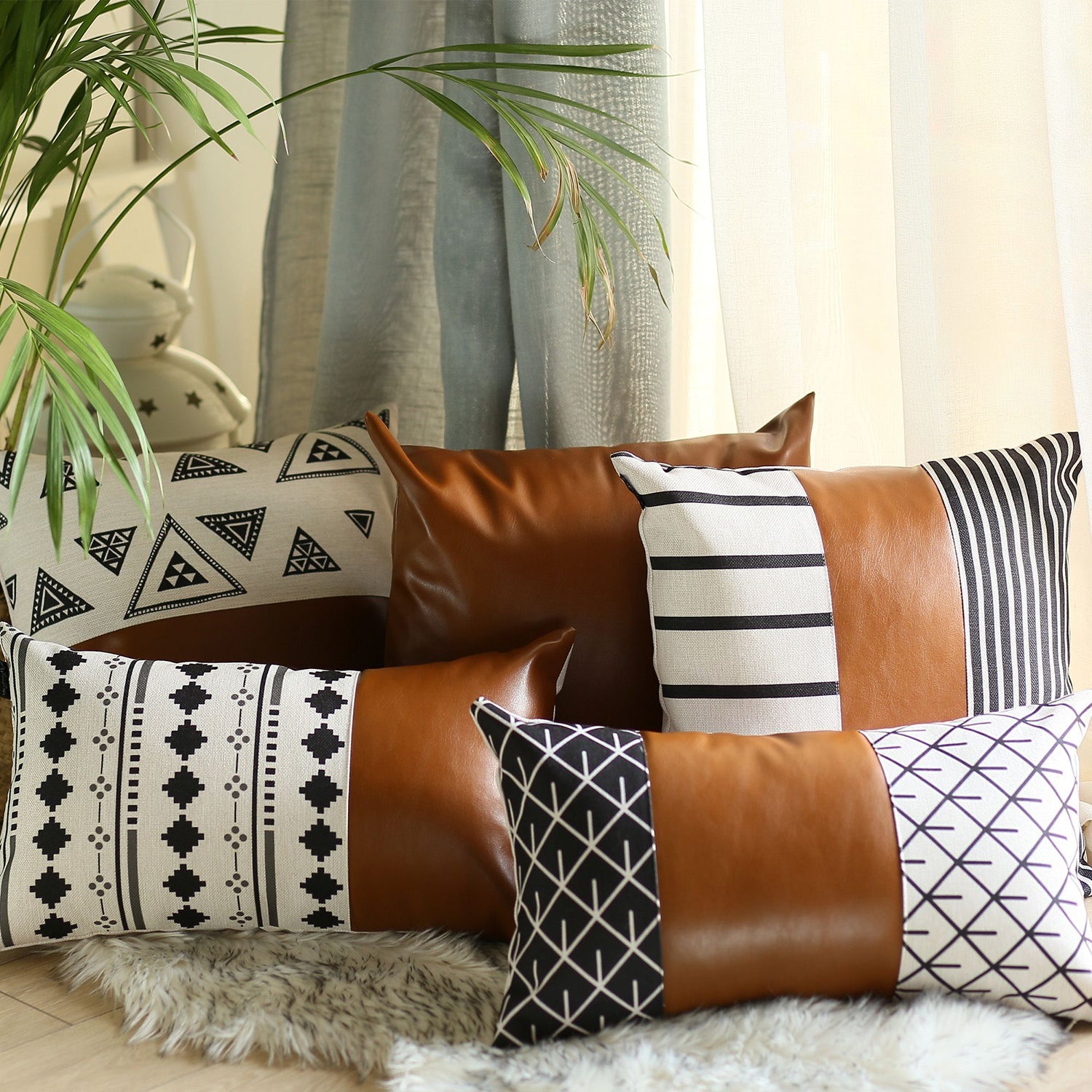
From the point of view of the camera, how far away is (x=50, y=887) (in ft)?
2.81

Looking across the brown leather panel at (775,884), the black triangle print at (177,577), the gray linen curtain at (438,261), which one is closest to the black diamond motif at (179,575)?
the black triangle print at (177,577)

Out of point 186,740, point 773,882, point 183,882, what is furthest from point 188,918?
point 773,882

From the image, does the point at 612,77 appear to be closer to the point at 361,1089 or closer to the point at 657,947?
the point at 657,947

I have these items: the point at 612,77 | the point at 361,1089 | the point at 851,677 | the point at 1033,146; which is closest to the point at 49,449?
the point at 361,1089

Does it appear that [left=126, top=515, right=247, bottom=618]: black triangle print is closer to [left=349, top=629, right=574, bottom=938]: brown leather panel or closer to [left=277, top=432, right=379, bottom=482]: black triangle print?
[left=277, top=432, right=379, bottom=482]: black triangle print

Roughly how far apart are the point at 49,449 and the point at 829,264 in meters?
0.81

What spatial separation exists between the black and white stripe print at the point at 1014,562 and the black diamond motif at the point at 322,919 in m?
0.55

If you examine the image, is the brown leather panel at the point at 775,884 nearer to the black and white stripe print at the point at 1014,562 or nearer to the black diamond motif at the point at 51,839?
the black and white stripe print at the point at 1014,562

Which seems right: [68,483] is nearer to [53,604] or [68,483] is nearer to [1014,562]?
[53,604]

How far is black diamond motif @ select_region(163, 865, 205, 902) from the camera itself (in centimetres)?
85

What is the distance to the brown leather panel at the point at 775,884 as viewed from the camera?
2.36 ft

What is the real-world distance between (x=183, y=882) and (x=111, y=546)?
0.38 m

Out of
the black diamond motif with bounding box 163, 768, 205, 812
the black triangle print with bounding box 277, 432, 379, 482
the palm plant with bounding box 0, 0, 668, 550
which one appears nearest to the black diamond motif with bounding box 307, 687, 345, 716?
the black diamond motif with bounding box 163, 768, 205, 812

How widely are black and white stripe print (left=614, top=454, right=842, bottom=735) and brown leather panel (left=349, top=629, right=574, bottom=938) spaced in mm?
146
